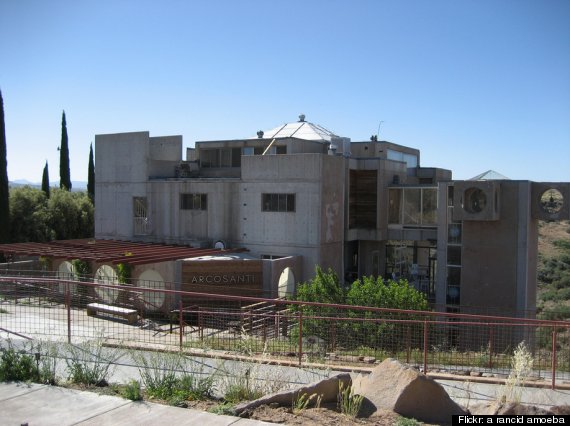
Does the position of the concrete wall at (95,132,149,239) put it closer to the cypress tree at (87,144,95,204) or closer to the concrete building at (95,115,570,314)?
the concrete building at (95,115,570,314)

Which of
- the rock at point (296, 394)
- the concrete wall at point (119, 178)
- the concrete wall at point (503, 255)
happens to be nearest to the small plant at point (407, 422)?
the rock at point (296, 394)

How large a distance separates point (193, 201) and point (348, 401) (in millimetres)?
23671

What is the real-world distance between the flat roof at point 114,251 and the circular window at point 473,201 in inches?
425

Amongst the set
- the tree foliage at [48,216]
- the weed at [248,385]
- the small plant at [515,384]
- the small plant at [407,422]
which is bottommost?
the small plant at [407,422]

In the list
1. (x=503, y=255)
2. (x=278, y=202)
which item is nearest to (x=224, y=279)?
(x=278, y=202)

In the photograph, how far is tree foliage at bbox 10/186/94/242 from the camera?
40594 millimetres

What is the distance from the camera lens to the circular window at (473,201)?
80.8ft

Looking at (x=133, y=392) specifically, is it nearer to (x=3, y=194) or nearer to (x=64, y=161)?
(x=3, y=194)

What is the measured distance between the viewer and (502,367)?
12.0 metres

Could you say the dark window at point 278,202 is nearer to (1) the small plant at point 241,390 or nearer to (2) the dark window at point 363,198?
(2) the dark window at point 363,198

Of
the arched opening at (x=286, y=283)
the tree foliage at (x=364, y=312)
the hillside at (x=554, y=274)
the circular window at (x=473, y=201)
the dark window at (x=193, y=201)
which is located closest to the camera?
the tree foliage at (x=364, y=312)

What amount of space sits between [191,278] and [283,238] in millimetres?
5643

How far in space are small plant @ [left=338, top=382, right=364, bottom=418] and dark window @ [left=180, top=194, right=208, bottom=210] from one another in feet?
75.1

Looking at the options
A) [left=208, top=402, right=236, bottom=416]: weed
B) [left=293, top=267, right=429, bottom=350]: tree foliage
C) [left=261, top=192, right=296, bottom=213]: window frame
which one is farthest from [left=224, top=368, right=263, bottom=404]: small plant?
[left=261, top=192, right=296, bottom=213]: window frame
